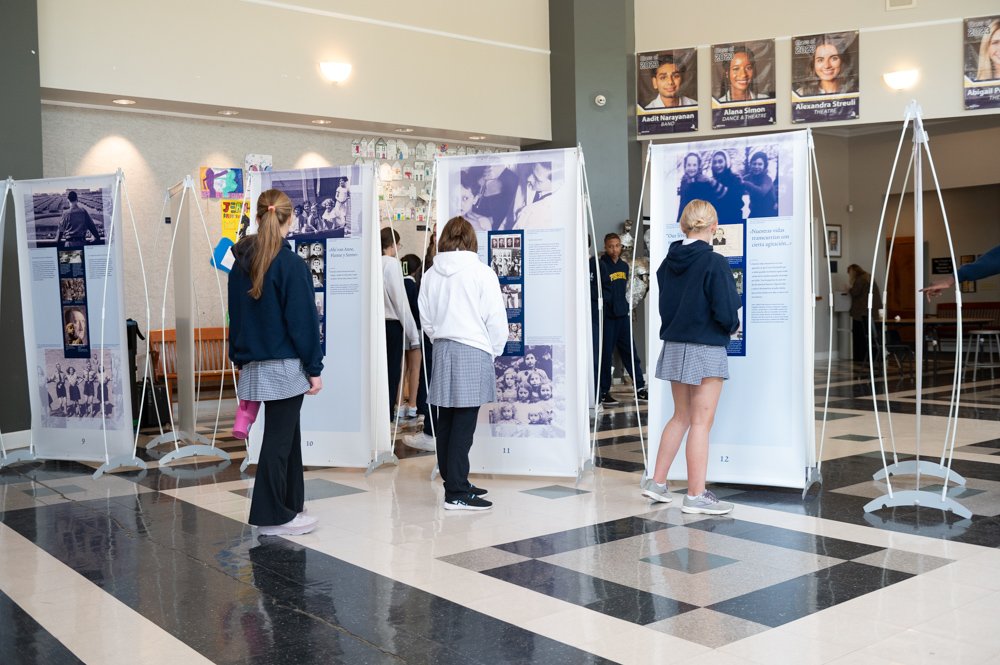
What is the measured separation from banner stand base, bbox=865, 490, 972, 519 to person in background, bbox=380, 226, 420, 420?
3.81 meters

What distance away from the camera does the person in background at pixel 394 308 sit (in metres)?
7.76

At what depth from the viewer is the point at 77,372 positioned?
22.6 feet

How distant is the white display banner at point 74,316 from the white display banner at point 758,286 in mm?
3647

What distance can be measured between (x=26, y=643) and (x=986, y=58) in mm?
11123

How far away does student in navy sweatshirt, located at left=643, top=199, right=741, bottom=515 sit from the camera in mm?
4797

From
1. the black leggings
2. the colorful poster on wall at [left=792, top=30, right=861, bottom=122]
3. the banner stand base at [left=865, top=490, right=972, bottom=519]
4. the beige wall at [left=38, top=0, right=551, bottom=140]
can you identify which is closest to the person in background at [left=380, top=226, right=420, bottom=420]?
the beige wall at [left=38, top=0, right=551, bottom=140]

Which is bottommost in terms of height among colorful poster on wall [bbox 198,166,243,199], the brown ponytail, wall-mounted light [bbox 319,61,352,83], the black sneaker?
the black sneaker

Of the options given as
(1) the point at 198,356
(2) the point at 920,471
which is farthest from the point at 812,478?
(1) the point at 198,356

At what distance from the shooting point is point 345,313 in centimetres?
629

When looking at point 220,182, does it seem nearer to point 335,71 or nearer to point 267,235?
point 335,71

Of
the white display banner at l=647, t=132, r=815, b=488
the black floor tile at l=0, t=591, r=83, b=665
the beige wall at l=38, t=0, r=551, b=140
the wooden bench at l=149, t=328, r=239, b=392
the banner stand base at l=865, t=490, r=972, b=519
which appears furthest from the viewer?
the wooden bench at l=149, t=328, r=239, b=392

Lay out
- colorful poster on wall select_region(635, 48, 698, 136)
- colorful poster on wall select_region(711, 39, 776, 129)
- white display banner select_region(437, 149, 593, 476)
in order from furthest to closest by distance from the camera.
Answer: colorful poster on wall select_region(635, 48, 698, 136) < colorful poster on wall select_region(711, 39, 776, 129) < white display banner select_region(437, 149, 593, 476)

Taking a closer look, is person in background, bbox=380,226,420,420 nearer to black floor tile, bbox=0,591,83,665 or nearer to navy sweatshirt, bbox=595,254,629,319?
navy sweatshirt, bbox=595,254,629,319

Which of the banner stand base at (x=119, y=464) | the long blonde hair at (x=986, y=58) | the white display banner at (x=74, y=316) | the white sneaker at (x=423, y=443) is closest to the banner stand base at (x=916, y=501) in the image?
the white sneaker at (x=423, y=443)
